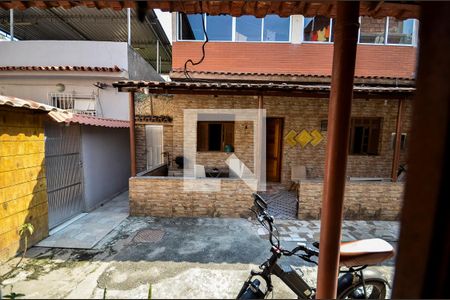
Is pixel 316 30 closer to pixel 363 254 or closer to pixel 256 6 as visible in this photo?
pixel 256 6

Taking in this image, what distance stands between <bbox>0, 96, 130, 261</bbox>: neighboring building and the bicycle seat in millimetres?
4934

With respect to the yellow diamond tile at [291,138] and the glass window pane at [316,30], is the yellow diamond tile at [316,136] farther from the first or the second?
the glass window pane at [316,30]

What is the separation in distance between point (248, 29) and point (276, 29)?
1.03 meters

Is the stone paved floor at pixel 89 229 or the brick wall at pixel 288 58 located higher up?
the brick wall at pixel 288 58

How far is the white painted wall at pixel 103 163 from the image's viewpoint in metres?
6.07

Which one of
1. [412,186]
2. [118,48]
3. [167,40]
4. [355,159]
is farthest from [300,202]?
[167,40]

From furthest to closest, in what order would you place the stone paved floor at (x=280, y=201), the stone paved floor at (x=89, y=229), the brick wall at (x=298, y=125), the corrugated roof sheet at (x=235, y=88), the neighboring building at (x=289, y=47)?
the neighboring building at (x=289, y=47) < the brick wall at (x=298, y=125) < the stone paved floor at (x=280, y=201) < the corrugated roof sheet at (x=235, y=88) < the stone paved floor at (x=89, y=229)

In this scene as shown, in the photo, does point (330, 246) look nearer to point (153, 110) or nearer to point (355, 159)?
point (355, 159)

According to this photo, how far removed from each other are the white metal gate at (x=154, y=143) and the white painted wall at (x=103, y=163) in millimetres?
1000

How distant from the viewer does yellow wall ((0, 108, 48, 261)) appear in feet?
11.7

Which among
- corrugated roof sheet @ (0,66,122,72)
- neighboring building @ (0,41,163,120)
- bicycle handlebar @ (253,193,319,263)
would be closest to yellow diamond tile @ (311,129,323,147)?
bicycle handlebar @ (253,193,319,263)

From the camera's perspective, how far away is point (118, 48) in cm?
839

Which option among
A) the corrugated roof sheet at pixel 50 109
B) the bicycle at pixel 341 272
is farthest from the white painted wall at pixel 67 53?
the bicycle at pixel 341 272

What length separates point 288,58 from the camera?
26.4 ft
